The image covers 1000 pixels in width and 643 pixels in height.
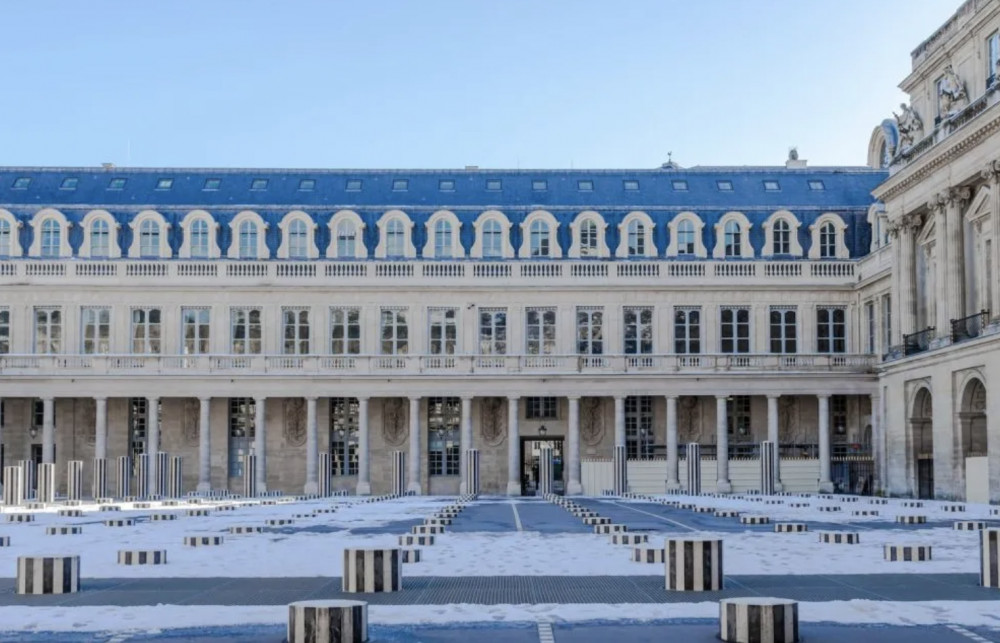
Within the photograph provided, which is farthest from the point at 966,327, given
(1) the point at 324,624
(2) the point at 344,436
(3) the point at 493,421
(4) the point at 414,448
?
(1) the point at 324,624

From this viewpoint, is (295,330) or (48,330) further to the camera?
(295,330)

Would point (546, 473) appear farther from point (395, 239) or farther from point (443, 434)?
point (395, 239)

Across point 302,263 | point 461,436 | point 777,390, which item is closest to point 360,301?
point 302,263

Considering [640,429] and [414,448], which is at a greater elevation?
[640,429]

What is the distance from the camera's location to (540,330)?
7125cm

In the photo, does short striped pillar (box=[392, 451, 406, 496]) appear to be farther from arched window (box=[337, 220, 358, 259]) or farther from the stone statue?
the stone statue

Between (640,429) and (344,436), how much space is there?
15679mm

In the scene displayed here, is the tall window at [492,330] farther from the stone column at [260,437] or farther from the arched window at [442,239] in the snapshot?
the stone column at [260,437]

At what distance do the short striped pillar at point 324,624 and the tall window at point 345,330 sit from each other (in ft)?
196

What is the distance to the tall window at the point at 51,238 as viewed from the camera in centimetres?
7088

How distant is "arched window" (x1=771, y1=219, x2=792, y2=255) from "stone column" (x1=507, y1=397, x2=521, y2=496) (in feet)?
52.7

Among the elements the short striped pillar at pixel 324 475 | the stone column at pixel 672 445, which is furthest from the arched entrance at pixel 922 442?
the short striped pillar at pixel 324 475

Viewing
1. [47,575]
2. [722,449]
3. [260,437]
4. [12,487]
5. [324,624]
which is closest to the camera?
[324,624]

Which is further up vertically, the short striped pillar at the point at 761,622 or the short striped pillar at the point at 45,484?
the short striped pillar at the point at 761,622
